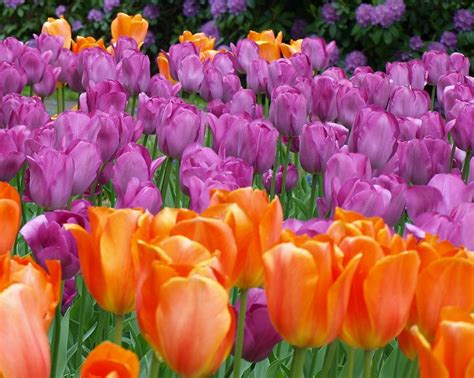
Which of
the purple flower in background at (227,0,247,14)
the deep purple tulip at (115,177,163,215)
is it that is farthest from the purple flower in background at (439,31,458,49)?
the deep purple tulip at (115,177,163,215)

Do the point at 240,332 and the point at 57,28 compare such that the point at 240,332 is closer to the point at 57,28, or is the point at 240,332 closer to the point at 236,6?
the point at 57,28

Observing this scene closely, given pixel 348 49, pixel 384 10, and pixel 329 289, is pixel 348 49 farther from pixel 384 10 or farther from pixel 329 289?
pixel 329 289

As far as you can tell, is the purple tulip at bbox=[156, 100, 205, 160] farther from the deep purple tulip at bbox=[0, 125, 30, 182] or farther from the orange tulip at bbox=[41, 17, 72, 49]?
the orange tulip at bbox=[41, 17, 72, 49]

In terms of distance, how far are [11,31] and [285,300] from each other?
308 inches

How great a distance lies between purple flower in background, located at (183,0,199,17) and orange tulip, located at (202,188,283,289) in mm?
6238

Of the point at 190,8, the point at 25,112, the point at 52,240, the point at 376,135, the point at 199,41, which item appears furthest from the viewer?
the point at 190,8

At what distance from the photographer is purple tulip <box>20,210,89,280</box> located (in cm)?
124

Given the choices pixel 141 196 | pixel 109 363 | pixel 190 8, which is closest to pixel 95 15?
pixel 190 8

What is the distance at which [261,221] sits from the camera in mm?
1006

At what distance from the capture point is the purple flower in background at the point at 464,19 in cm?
626

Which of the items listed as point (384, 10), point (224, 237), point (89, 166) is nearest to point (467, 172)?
point (89, 166)

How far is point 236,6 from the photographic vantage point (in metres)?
6.56

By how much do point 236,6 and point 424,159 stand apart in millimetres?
4938

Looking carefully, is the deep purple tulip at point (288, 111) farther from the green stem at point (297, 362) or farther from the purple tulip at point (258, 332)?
the green stem at point (297, 362)
